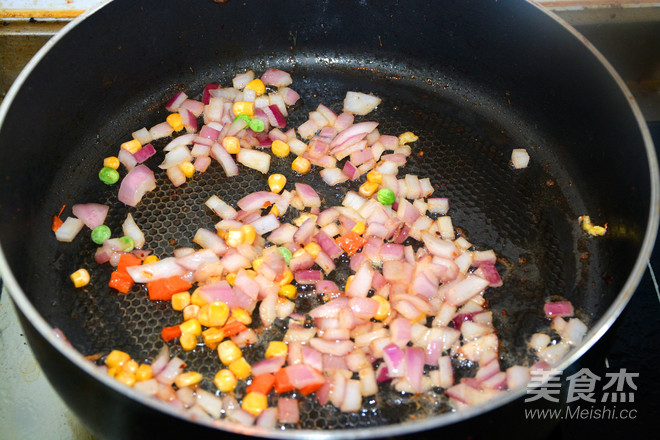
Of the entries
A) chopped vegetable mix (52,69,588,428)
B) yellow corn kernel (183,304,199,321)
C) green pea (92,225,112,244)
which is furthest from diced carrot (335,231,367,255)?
green pea (92,225,112,244)

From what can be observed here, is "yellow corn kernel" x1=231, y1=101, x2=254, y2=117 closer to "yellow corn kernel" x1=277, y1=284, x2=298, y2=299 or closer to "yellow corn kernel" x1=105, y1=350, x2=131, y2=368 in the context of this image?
"yellow corn kernel" x1=277, y1=284, x2=298, y2=299

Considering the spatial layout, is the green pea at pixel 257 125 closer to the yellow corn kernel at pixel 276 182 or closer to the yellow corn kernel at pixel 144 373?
the yellow corn kernel at pixel 276 182

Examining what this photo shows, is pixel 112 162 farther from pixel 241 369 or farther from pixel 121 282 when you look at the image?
pixel 241 369

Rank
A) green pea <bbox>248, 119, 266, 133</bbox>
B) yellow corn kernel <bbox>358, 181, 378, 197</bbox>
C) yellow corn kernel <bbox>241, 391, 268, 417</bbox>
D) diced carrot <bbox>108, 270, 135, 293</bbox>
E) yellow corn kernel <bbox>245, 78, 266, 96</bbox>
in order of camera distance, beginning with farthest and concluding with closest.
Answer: yellow corn kernel <bbox>245, 78, 266, 96</bbox>
green pea <bbox>248, 119, 266, 133</bbox>
yellow corn kernel <bbox>358, 181, 378, 197</bbox>
diced carrot <bbox>108, 270, 135, 293</bbox>
yellow corn kernel <bbox>241, 391, 268, 417</bbox>

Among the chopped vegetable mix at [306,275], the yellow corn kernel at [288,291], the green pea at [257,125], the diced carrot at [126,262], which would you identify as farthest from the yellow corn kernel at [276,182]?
the diced carrot at [126,262]

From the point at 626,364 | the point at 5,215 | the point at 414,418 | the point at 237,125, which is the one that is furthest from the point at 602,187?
the point at 5,215

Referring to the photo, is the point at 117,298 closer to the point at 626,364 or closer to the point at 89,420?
the point at 89,420
